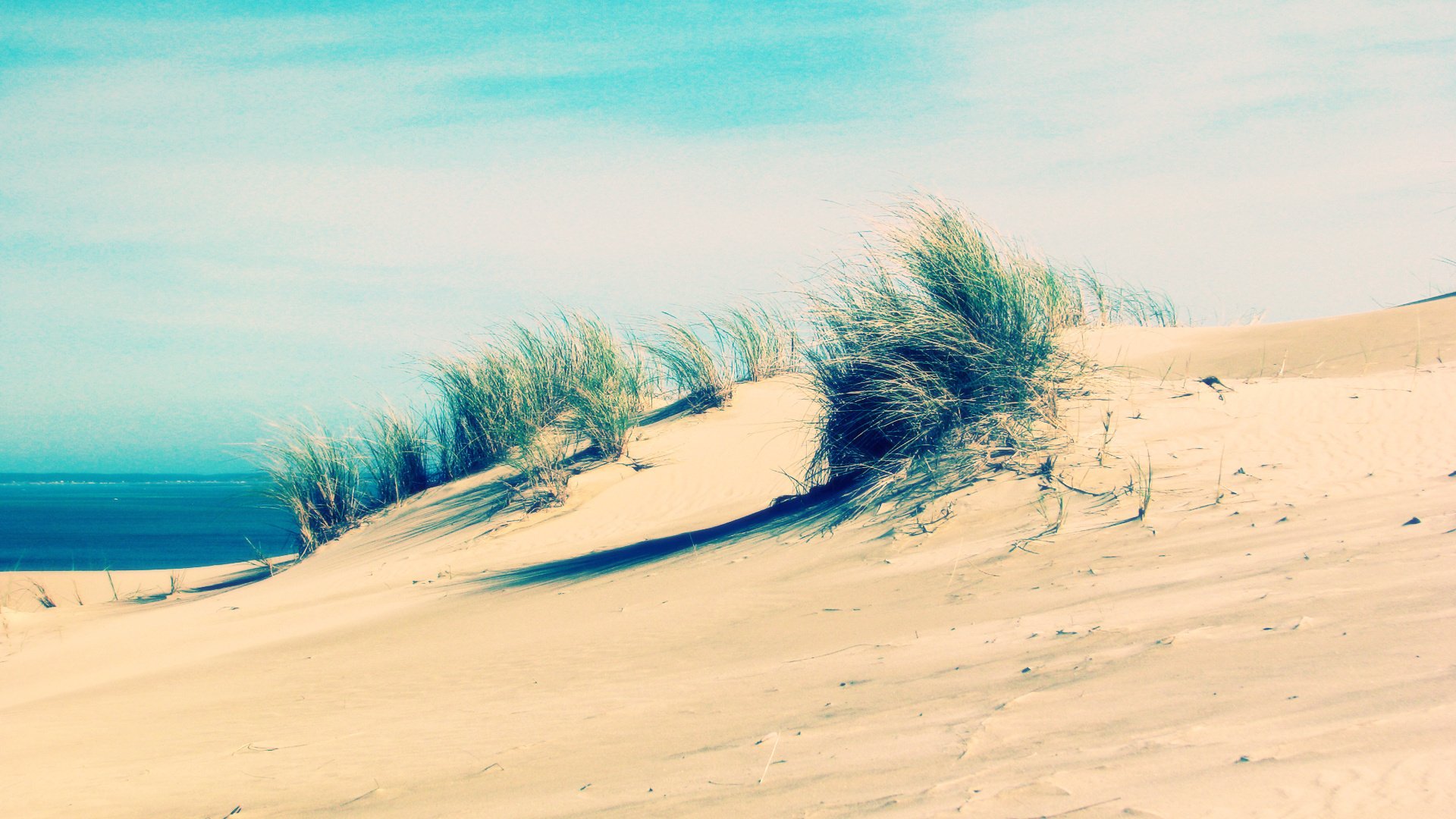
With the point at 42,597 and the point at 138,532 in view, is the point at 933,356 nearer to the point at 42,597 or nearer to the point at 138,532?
the point at 42,597

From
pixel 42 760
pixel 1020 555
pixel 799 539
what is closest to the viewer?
pixel 42 760

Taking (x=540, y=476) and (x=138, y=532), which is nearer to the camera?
(x=540, y=476)

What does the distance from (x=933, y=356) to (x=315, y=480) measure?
8436 mm

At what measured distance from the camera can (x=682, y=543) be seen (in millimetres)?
6406

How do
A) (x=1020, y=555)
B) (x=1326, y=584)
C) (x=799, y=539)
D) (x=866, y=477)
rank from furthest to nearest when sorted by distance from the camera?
(x=866, y=477)
(x=799, y=539)
(x=1020, y=555)
(x=1326, y=584)

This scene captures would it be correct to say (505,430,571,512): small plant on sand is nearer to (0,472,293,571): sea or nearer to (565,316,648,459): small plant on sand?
(565,316,648,459): small plant on sand

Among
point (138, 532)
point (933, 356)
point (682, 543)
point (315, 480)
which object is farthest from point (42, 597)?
point (138, 532)

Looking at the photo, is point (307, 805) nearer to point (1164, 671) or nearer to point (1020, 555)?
point (1164, 671)

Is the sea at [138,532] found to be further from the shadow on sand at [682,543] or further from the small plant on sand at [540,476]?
the shadow on sand at [682,543]

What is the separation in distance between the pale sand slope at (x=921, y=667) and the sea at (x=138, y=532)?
655 centimetres

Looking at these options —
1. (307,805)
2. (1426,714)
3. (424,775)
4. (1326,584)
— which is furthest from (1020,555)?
(307,805)

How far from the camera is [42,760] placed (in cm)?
380

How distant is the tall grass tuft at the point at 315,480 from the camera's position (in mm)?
11070

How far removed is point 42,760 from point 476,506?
5726 mm
